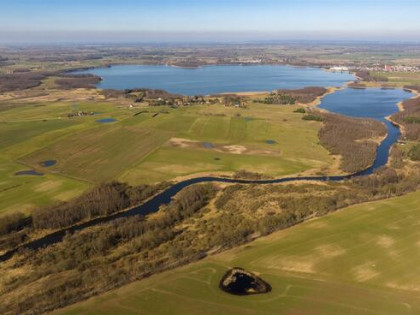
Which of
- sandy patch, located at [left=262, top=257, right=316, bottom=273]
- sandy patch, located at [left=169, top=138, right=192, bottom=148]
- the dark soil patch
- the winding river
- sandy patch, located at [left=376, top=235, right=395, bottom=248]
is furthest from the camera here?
sandy patch, located at [left=169, top=138, right=192, bottom=148]

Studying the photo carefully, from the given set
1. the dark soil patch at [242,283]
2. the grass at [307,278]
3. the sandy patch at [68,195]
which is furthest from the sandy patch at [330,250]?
the sandy patch at [68,195]

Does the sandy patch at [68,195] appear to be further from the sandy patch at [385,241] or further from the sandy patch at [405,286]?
the sandy patch at [405,286]

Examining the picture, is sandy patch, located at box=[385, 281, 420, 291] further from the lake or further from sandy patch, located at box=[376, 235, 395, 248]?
the lake

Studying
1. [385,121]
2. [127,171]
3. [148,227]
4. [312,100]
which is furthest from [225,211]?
[312,100]

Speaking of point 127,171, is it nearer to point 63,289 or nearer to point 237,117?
point 63,289

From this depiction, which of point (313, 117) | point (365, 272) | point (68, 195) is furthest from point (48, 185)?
point (313, 117)

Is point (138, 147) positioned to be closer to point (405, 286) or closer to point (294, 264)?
point (294, 264)

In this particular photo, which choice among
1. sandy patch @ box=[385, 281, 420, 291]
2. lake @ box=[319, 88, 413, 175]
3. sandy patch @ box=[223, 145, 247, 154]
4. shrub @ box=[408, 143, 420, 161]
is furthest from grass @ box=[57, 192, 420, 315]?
lake @ box=[319, 88, 413, 175]
